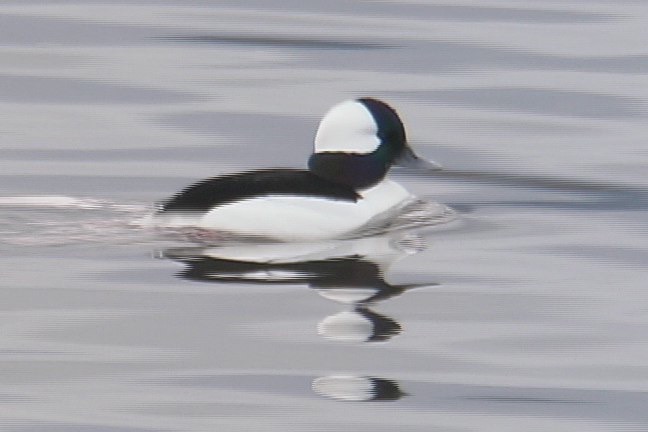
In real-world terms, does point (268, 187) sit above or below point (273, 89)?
below

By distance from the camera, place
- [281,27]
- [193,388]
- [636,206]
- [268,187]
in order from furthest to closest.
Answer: [281,27], [636,206], [268,187], [193,388]

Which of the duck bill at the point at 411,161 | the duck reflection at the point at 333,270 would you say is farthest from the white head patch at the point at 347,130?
the duck reflection at the point at 333,270

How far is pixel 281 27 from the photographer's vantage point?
17.0 meters

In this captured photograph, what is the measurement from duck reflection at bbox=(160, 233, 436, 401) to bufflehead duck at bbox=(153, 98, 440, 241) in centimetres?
11

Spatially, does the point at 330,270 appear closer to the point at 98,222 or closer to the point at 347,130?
the point at 347,130

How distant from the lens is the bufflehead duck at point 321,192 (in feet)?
32.8

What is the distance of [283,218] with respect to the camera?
32.8ft

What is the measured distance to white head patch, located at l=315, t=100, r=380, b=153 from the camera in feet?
34.7

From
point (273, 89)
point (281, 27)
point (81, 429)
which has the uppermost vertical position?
point (281, 27)

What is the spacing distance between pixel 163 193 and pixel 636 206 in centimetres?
244

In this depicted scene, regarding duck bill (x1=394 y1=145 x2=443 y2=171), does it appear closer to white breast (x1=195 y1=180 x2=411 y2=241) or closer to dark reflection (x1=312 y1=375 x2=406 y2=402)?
white breast (x1=195 y1=180 x2=411 y2=241)

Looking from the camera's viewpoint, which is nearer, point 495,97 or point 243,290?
point 243,290

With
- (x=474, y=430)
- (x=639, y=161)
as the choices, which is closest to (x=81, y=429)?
(x=474, y=430)

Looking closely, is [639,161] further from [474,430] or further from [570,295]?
[474,430]
